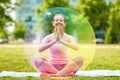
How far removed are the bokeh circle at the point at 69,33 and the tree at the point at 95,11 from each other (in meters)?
36.3

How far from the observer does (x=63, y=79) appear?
25.7ft

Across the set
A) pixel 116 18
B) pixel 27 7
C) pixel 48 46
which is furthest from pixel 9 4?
pixel 27 7

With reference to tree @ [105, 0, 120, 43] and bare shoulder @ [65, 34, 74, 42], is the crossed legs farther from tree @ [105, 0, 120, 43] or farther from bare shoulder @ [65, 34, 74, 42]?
tree @ [105, 0, 120, 43]

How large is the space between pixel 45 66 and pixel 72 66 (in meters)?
0.52

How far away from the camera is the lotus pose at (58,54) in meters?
8.02

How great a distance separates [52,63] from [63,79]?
0.42m

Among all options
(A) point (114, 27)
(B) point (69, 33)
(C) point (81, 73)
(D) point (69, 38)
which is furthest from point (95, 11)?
(D) point (69, 38)

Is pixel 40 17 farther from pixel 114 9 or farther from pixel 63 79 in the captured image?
pixel 114 9

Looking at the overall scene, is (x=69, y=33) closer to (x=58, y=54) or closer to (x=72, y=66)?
(x=58, y=54)

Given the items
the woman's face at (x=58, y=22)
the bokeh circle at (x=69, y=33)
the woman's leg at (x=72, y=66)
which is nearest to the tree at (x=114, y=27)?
the bokeh circle at (x=69, y=33)

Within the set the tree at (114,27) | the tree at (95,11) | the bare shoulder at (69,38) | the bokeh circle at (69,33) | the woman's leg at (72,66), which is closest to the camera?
the woman's leg at (72,66)

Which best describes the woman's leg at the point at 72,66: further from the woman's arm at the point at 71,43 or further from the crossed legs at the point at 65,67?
the woman's arm at the point at 71,43

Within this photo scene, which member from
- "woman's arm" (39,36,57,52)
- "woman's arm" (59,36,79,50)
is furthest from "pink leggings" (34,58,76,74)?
"woman's arm" (59,36,79,50)

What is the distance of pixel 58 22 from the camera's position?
8188 mm
